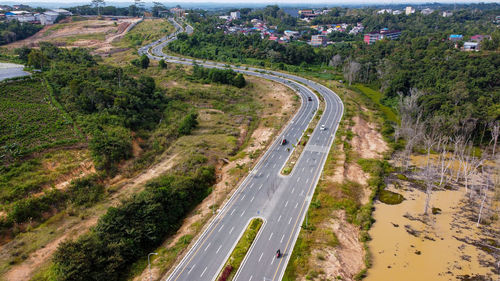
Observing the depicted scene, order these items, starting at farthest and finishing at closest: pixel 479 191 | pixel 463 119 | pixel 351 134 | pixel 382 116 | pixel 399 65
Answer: pixel 399 65, pixel 382 116, pixel 351 134, pixel 463 119, pixel 479 191

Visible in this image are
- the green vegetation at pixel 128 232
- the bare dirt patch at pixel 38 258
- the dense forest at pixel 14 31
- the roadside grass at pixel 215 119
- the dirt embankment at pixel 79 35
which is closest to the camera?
the green vegetation at pixel 128 232

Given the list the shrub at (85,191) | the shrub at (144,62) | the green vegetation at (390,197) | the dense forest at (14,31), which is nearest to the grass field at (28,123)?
the shrub at (85,191)

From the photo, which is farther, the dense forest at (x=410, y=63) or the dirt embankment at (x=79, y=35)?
the dirt embankment at (x=79, y=35)

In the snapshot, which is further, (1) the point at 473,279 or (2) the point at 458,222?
(2) the point at 458,222

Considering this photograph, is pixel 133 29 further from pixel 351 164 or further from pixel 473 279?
pixel 473 279

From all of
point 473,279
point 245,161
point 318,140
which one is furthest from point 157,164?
point 473,279

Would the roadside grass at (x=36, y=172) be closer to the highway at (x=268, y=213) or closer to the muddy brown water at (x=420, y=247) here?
the highway at (x=268, y=213)
